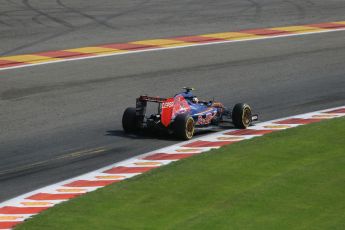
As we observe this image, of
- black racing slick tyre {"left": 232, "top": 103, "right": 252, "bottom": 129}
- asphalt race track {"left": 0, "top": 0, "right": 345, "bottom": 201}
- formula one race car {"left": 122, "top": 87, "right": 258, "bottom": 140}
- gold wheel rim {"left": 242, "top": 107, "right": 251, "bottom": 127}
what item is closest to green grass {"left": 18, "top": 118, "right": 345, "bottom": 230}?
formula one race car {"left": 122, "top": 87, "right": 258, "bottom": 140}

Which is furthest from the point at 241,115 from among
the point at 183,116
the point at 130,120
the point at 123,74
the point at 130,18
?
the point at 130,18

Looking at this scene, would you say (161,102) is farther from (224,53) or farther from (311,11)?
(311,11)

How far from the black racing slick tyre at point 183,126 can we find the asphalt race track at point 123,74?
30 cm

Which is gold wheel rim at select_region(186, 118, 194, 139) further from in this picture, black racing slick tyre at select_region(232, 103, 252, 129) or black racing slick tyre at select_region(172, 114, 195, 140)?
black racing slick tyre at select_region(232, 103, 252, 129)

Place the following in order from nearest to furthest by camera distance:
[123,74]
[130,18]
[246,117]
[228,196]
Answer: [228,196]
[246,117]
[123,74]
[130,18]

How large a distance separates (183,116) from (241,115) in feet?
5.78

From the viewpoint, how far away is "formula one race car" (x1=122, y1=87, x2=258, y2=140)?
2030 cm

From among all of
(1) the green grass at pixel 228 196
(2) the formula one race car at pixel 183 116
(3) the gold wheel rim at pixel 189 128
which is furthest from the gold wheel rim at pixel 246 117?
(1) the green grass at pixel 228 196

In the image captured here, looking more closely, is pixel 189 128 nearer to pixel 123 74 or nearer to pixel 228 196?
pixel 228 196

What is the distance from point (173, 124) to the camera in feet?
66.7

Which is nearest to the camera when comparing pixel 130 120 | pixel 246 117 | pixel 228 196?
pixel 228 196

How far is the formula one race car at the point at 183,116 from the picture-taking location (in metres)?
20.3

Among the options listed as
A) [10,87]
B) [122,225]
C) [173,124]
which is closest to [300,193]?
[122,225]

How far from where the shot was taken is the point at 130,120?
21.0 m
